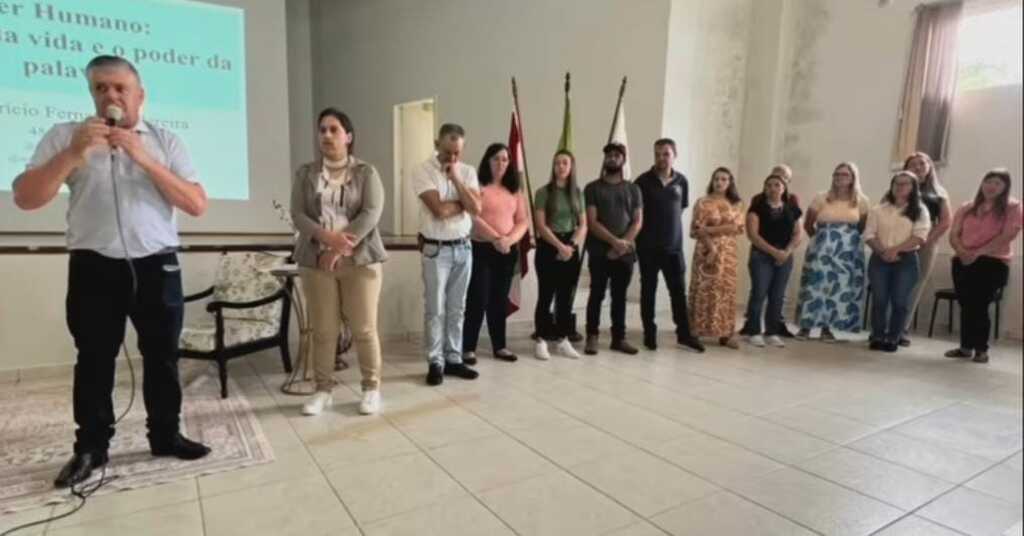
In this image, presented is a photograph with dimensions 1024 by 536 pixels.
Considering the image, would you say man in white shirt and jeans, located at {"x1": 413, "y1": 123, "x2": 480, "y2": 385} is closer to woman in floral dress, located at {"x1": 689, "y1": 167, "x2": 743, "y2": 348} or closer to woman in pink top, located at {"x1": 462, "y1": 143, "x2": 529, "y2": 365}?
woman in pink top, located at {"x1": 462, "y1": 143, "x2": 529, "y2": 365}

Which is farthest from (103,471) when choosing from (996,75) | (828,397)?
(828,397)

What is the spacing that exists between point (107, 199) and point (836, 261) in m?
4.62

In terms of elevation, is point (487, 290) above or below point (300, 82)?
below

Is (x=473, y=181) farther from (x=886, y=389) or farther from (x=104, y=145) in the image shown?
(x=886, y=389)

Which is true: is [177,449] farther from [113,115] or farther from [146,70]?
A: [146,70]

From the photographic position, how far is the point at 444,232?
3125 mm

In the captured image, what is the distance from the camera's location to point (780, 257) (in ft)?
14.2

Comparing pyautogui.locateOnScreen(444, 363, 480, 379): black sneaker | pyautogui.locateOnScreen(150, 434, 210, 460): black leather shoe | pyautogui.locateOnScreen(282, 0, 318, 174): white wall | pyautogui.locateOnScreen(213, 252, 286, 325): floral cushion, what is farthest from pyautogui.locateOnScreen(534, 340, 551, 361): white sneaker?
pyautogui.locateOnScreen(282, 0, 318, 174): white wall

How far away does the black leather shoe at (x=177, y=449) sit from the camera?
221 centimetres

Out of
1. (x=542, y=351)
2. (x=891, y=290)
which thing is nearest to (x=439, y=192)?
(x=542, y=351)

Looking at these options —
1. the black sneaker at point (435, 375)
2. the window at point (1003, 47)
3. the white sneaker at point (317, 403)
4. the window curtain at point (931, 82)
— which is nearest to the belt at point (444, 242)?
the black sneaker at point (435, 375)

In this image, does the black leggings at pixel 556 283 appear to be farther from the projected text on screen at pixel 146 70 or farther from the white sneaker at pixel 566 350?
the projected text on screen at pixel 146 70

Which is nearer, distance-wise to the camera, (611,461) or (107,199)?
(107,199)

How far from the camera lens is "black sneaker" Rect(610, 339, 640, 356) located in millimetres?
4023
